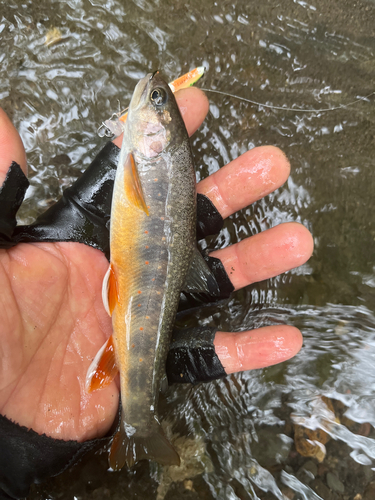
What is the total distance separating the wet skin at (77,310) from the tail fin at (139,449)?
0.25m

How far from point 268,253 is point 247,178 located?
636 millimetres

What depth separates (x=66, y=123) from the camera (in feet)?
10.5

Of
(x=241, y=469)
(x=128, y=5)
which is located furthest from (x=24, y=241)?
(x=241, y=469)

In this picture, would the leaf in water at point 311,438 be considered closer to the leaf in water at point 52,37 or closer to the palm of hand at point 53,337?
the palm of hand at point 53,337

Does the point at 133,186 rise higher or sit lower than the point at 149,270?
higher

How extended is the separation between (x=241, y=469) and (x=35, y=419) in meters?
1.84

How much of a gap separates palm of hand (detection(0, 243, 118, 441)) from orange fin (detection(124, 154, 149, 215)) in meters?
0.72

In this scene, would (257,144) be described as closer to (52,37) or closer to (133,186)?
(133,186)

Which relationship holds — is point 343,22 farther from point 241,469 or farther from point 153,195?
point 241,469

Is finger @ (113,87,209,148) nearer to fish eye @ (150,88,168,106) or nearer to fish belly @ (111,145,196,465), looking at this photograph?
fish eye @ (150,88,168,106)

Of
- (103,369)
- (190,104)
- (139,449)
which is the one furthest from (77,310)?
(190,104)

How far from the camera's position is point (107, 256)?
293 cm

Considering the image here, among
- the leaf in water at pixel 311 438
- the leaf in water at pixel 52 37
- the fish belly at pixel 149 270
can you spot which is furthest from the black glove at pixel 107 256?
the leaf in water at pixel 52 37

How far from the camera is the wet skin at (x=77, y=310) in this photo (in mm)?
2305
